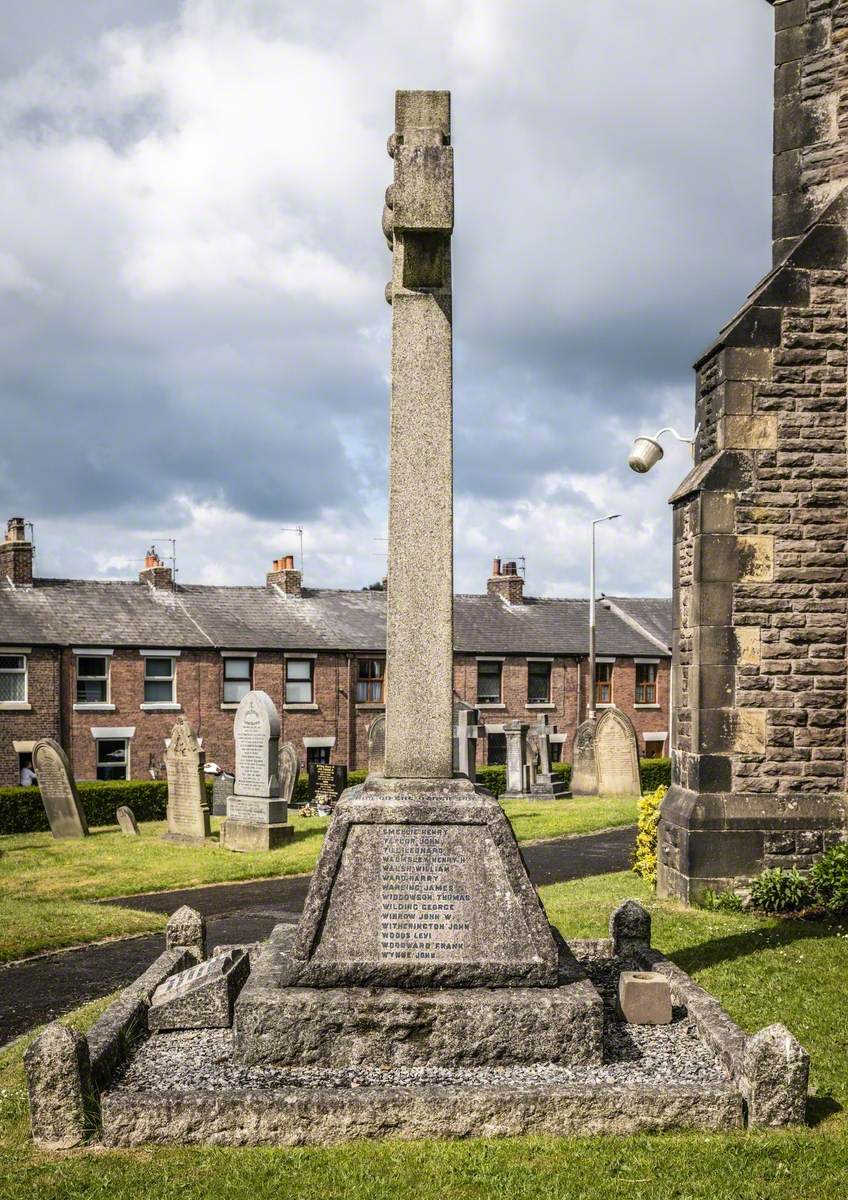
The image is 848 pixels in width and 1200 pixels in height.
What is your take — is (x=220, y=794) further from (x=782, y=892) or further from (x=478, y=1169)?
(x=478, y=1169)

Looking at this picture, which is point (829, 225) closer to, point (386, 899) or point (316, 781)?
point (386, 899)

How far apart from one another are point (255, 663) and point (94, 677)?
5200mm

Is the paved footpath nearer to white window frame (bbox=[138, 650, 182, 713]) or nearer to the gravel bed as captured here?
the gravel bed

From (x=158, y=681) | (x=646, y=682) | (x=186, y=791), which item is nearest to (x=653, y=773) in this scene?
(x=646, y=682)

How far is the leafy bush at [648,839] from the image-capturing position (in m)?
12.7

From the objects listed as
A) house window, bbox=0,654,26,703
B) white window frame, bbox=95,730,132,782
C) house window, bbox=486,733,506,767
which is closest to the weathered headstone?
house window, bbox=0,654,26,703

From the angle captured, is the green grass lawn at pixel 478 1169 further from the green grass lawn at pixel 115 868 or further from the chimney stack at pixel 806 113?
the chimney stack at pixel 806 113

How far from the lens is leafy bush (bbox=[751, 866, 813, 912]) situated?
10.4m

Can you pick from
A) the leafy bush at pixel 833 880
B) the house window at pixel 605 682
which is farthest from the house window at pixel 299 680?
the leafy bush at pixel 833 880

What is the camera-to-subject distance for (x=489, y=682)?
3847 cm

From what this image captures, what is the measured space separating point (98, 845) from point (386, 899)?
1642cm

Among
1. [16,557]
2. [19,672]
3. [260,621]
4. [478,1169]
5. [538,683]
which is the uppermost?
[16,557]

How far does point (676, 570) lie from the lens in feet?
38.2

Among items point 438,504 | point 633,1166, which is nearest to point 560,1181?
point 633,1166
